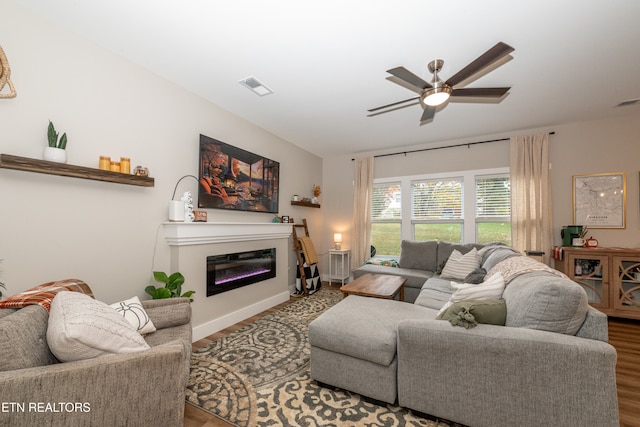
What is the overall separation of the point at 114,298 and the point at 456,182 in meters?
4.95

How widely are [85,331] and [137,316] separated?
0.68m

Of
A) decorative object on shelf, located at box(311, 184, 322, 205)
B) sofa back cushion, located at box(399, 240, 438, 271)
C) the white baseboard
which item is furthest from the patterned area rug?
decorative object on shelf, located at box(311, 184, 322, 205)

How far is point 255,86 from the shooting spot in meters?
2.68

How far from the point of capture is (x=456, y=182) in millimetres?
4484

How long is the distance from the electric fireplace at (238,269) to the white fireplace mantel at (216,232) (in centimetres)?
21

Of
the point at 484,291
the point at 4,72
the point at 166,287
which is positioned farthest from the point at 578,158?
the point at 4,72

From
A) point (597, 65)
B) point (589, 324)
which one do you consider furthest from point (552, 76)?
point (589, 324)

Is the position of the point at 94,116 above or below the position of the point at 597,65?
below

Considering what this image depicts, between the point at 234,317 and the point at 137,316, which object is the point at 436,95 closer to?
the point at 137,316

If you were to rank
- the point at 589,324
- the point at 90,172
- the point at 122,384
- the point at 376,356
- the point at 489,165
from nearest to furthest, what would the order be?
the point at 122,384
the point at 589,324
the point at 376,356
the point at 90,172
the point at 489,165

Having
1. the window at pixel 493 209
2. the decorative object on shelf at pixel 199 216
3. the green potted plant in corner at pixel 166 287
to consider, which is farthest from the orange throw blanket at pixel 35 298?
the window at pixel 493 209

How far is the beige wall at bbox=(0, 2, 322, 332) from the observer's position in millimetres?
1695

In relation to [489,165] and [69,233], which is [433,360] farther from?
[489,165]

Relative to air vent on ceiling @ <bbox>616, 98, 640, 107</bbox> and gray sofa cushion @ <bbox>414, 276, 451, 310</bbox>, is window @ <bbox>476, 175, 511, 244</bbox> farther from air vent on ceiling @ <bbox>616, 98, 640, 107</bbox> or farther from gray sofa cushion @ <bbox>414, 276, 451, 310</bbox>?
gray sofa cushion @ <bbox>414, 276, 451, 310</bbox>
